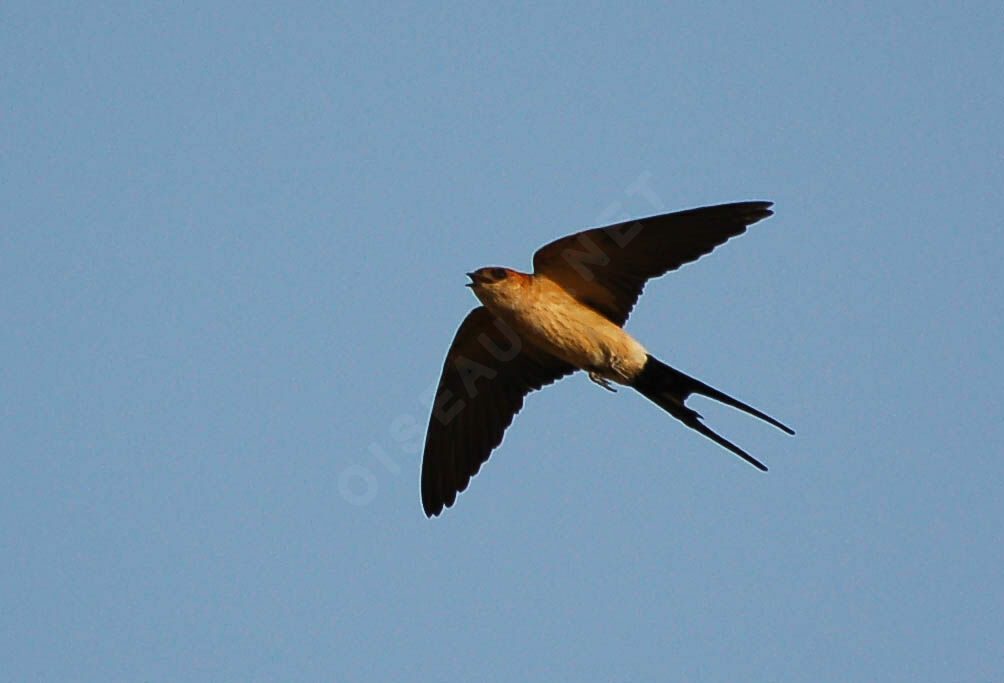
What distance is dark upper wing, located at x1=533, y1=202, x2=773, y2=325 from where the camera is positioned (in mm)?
8289

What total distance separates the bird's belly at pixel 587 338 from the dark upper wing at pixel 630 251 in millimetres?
254

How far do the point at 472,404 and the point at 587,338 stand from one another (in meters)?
1.35

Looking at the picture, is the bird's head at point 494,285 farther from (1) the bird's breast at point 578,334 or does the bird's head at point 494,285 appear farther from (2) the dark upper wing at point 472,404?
(2) the dark upper wing at point 472,404

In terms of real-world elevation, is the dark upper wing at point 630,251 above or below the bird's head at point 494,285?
above

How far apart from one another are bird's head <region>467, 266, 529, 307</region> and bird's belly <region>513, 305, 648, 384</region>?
6.2 inches

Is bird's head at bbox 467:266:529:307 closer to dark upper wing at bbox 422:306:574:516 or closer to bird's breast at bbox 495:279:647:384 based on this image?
bird's breast at bbox 495:279:647:384

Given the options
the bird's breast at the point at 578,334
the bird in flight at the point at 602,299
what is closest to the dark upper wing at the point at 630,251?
the bird in flight at the point at 602,299

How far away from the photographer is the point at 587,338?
28.2 ft

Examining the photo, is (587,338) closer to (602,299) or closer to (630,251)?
(602,299)

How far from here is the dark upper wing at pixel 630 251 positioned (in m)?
8.29

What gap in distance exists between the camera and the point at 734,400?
7.98 meters

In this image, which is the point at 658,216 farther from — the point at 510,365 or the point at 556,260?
the point at 510,365

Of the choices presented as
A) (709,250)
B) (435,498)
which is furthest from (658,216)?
(435,498)

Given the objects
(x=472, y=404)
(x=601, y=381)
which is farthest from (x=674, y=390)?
(x=472, y=404)
